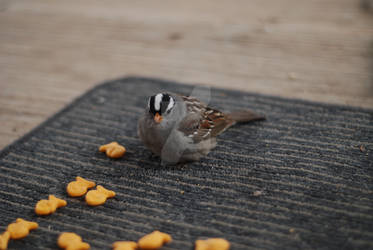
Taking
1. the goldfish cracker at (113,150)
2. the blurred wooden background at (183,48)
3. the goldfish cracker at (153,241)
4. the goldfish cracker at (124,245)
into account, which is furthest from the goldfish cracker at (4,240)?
the blurred wooden background at (183,48)

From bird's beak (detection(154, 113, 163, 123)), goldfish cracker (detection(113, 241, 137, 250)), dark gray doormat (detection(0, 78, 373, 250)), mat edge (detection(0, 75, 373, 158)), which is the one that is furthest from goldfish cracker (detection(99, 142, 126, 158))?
goldfish cracker (detection(113, 241, 137, 250))

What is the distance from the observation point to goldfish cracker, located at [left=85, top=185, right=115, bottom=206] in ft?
7.85

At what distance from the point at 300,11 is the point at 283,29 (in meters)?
0.69

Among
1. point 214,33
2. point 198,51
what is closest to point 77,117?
point 198,51

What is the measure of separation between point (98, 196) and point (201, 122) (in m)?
0.93

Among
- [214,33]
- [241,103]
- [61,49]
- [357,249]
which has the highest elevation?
→ [214,33]

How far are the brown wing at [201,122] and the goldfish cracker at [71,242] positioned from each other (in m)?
1.01

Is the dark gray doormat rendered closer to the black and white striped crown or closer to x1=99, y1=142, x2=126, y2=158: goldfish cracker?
x1=99, y1=142, x2=126, y2=158: goldfish cracker

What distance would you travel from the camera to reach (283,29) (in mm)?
4805

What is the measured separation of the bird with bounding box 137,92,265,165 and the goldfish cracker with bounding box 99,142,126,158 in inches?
10.1

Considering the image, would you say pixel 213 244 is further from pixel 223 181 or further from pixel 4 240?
pixel 4 240

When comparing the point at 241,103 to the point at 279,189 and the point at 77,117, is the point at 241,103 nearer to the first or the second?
the point at 279,189

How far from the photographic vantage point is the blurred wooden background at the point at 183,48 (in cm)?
372

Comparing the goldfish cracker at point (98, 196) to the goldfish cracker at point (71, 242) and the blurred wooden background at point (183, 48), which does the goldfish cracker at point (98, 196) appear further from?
the blurred wooden background at point (183, 48)
